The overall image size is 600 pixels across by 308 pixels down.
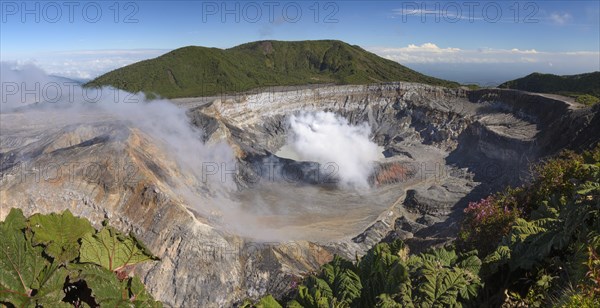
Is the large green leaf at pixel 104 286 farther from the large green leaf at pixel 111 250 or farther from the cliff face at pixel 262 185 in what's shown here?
the cliff face at pixel 262 185

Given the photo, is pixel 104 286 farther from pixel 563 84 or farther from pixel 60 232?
pixel 563 84

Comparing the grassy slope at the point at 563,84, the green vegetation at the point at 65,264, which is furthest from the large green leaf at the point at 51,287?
the grassy slope at the point at 563,84

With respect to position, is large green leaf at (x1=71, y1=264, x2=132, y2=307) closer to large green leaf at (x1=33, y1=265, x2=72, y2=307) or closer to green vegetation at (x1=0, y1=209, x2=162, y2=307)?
green vegetation at (x1=0, y1=209, x2=162, y2=307)

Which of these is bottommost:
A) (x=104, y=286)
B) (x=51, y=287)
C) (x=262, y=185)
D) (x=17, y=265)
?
(x=262, y=185)

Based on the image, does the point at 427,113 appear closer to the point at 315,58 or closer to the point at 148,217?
the point at 148,217

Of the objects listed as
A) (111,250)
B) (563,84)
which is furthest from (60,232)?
(563,84)

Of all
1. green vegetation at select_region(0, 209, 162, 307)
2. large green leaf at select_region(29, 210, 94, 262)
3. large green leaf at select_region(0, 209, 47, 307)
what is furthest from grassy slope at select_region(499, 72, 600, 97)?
large green leaf at select_region(0, 209, 47, 307)
